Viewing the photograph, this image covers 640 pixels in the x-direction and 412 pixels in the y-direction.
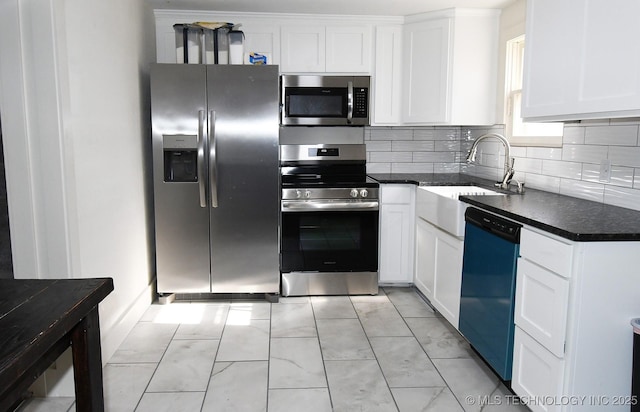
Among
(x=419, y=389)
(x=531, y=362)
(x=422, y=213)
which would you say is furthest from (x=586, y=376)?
(x=422, y=213)

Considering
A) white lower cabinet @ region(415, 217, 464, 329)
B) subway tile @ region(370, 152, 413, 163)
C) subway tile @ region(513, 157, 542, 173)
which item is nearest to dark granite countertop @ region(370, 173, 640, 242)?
subway tile @ region(513, 157, 542, 173)

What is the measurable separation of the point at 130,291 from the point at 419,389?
1.95 meters

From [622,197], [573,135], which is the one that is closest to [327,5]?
Answer: [573,135]

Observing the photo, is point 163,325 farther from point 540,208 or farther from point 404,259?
point 540,208

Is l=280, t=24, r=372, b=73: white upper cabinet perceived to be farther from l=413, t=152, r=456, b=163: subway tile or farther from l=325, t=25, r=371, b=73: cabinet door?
l=413, t=152, r=456, b=163: subway tile

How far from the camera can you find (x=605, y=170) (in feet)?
9.08

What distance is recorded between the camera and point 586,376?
1979mm

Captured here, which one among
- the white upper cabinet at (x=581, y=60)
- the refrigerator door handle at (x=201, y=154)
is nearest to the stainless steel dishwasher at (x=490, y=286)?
the white upper cabinet at (x=581, y=60)

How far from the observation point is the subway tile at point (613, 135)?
8.45ft

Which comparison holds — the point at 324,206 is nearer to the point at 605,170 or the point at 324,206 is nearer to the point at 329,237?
the point at 329,237

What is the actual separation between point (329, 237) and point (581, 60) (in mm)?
2146

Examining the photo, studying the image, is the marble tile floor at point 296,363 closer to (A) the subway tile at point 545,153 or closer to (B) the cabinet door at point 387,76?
(A) the subway tile at point 545,153

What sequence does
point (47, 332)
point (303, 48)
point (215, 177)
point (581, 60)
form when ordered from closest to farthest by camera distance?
point (47, 332), point (581, 60), point (215, 177), point (303, 48)

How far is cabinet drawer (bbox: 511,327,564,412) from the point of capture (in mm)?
2035
